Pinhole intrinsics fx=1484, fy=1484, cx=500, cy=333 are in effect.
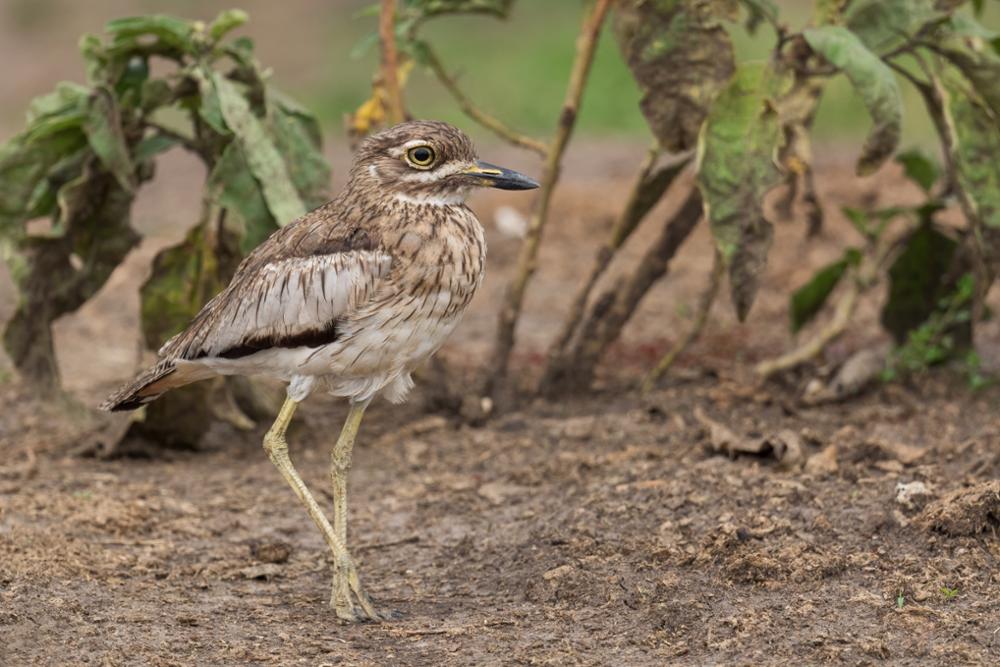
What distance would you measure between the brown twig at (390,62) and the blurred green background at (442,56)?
6.04 metres

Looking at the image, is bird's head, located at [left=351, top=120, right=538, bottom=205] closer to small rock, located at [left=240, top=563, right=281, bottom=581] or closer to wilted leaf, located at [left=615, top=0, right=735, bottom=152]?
wilted leaf, located at [left=615, top=0, right=735, bottom=152]

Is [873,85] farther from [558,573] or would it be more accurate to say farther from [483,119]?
[558,573]

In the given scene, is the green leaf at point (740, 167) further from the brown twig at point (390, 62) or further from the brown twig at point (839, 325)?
the brown twig at point (390, 62)

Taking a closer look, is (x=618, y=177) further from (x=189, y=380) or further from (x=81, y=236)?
(x=189, y=380)

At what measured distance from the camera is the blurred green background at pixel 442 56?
528 inches

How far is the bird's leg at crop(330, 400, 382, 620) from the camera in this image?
464cm

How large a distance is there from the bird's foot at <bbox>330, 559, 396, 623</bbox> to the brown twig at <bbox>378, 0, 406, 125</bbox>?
2284 mm

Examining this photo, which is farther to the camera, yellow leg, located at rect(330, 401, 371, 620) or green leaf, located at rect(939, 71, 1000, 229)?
green leaf, located at rect(939, 71, 1000, 229)

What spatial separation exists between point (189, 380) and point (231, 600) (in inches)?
32.8

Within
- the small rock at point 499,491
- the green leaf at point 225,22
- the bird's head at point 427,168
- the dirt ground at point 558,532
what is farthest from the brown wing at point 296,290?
the small rock at point 499,491

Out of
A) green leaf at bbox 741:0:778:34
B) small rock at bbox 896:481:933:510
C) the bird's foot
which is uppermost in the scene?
green leaf at bbox 741:0:778:34

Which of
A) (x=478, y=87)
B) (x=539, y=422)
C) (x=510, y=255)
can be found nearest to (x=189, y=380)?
(x=539, y=422)

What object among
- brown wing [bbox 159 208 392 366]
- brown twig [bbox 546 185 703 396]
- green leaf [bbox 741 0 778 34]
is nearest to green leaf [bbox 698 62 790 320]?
green leaf [bbox 741 0 778 34]

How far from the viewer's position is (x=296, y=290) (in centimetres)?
476
